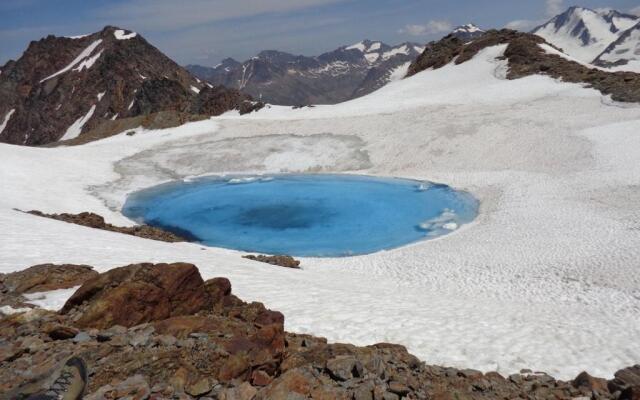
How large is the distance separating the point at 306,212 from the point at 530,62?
49.2 m

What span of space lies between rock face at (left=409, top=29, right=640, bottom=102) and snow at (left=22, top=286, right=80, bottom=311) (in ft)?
182

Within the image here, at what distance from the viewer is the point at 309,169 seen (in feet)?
175

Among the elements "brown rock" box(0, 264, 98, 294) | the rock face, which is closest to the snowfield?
"brown rock" box(0, 264, 98, 294)

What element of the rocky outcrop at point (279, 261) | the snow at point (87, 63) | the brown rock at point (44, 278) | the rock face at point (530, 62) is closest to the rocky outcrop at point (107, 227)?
the rocky outcrop at point (279, 261)

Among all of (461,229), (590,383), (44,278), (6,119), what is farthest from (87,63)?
(590,383)

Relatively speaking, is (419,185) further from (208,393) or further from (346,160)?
(208,393)

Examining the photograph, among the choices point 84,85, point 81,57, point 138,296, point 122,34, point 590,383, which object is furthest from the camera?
point 81,57

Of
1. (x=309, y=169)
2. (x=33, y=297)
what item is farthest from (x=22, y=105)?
(x=33, y=297)

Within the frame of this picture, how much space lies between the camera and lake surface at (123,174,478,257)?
109 feet

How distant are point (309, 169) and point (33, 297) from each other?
42340 millimetres

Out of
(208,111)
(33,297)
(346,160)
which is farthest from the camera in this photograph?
(208,111)

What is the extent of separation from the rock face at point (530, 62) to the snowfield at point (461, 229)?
241 cm

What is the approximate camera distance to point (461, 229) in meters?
31.1

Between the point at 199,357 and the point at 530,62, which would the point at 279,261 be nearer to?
the point at 199,357
